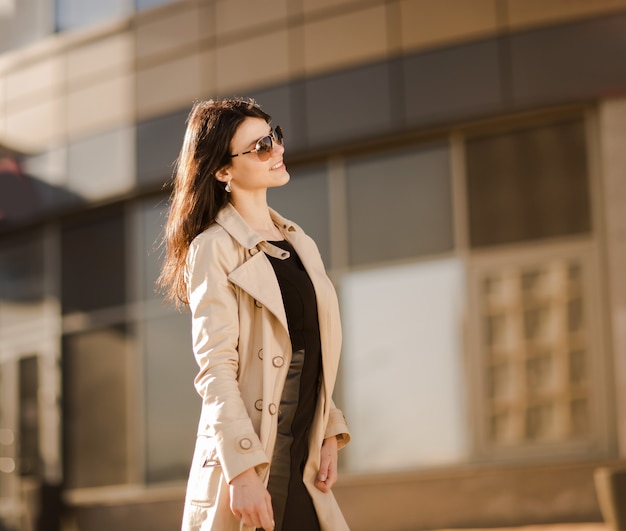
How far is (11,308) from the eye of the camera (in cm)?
1711

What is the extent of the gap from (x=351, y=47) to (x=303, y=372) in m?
10.4

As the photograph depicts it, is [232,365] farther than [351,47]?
No

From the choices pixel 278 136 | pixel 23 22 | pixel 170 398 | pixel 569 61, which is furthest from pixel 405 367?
pixel 278 136

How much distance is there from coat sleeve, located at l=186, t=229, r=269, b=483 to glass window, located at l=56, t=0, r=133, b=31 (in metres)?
12.8

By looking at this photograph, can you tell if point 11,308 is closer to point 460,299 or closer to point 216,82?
point 216,82

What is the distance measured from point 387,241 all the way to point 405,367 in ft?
4.89

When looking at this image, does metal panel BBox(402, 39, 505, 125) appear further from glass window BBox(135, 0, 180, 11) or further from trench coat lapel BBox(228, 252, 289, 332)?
trench coat lapel BBox(228, 252, 289, 332)

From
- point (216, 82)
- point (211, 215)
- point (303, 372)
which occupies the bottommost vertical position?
point (303, 372)

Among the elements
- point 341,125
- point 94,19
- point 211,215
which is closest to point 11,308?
point 94,19

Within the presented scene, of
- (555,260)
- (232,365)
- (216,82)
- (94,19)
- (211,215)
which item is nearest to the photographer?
(232,365)

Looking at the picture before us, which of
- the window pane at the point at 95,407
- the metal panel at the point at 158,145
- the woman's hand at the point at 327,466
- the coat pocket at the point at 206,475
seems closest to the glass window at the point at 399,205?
the metal panel at the point at 158,145

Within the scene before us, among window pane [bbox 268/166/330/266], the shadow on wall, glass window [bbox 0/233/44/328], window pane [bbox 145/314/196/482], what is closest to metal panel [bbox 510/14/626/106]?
window pane [bbox 268/166/330/266]

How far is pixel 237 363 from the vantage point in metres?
3.33

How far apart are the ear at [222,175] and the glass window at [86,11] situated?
41.1 feet
